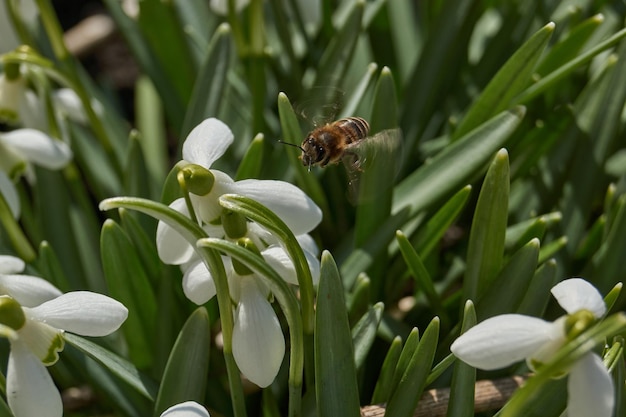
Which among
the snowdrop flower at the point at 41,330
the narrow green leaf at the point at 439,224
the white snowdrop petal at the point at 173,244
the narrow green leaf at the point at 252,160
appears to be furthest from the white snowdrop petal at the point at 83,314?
the narrow green leaf at the point at 439,224

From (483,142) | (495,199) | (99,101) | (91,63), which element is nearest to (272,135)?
(99,101)

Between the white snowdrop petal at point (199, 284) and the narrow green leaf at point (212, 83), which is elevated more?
the narrow green leaf at point (212, 83)

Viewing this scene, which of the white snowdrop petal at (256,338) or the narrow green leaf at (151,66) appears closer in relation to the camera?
the white snowdrop petal at (256,338)

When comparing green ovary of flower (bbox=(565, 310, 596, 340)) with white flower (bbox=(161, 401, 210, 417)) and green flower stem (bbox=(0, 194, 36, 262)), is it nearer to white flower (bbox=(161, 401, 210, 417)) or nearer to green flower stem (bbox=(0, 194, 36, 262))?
white flower (bbox=(161, 401, 210, 417))

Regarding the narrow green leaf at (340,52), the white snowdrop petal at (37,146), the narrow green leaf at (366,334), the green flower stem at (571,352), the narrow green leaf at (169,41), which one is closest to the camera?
the green flower stem at (571,352)

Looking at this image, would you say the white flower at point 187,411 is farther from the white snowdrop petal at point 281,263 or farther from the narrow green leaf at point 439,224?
the narrow green leaf at point 439,224

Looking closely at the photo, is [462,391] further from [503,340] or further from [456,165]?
[456,165]

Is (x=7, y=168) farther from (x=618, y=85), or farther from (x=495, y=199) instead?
(x=618, y=85)
